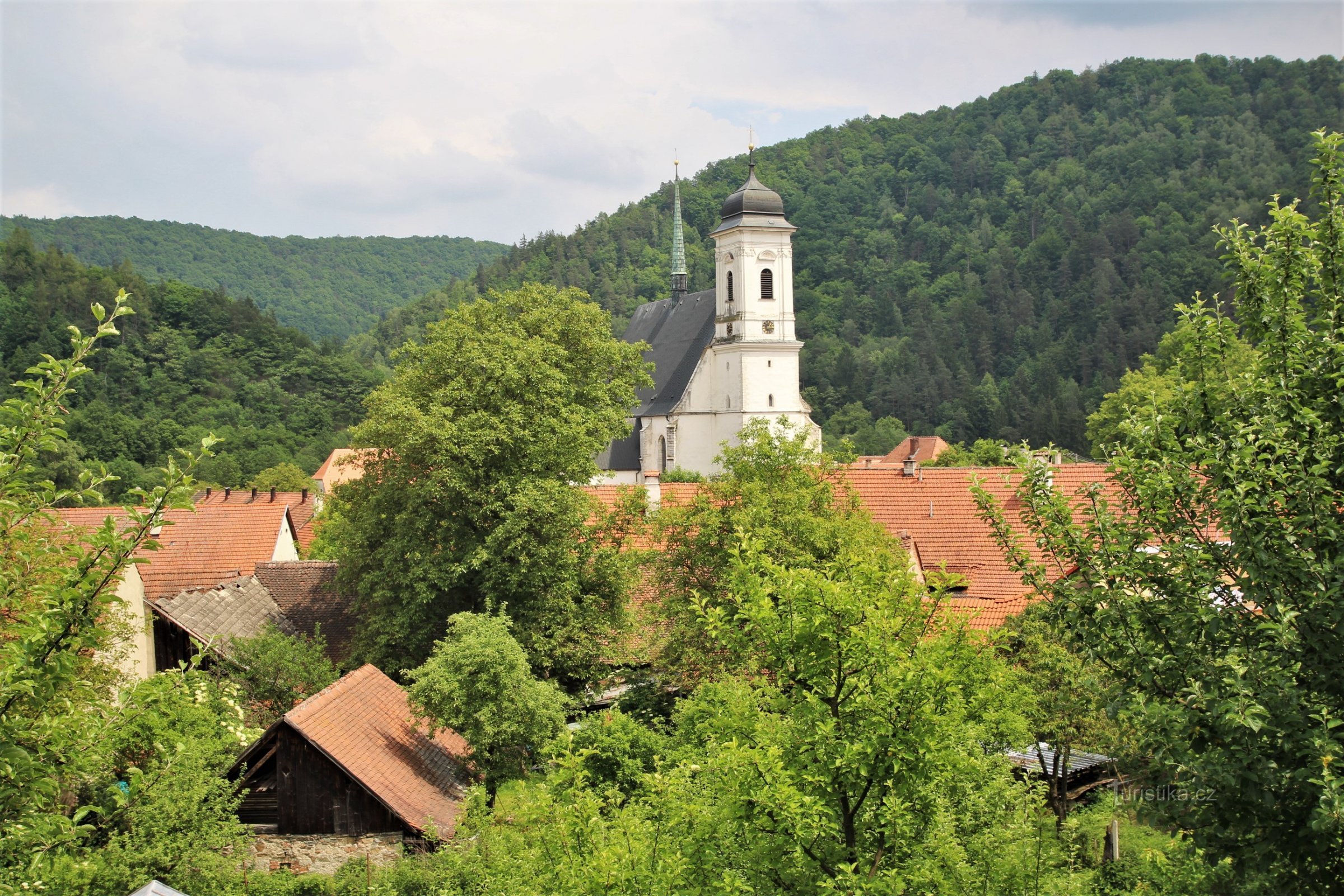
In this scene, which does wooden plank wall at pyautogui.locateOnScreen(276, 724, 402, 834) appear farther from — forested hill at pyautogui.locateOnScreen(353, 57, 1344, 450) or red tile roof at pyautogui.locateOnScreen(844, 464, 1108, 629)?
forested hill at pyautogui.locateOnScreen(353, 57, 1344, 450)

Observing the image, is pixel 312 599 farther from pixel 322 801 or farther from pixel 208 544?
pixel 322 801

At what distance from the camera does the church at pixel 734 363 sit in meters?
55.0

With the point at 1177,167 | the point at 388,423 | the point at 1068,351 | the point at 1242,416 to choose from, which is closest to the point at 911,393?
the point at 1068,351

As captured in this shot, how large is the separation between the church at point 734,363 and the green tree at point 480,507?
2984 centimetres

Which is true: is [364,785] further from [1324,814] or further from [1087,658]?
[1324,814]

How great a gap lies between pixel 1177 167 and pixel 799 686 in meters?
140

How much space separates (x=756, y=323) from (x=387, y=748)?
39.1m

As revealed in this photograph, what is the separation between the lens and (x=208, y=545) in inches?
1123

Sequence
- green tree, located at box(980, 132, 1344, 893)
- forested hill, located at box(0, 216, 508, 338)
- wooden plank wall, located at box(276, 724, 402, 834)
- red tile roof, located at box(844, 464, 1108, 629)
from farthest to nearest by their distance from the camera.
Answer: forested hill, located at box(0, 216, 508, 338) → red tile roof, located at box(844, 464, 1108, 629) → wooden plank wall, located at box(276, 724, 402, 834) → green tree, located at box(980, 132, 1344, 893)

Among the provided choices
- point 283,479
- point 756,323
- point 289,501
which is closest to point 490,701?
point 289,501

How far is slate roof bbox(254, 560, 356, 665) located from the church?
28.8m

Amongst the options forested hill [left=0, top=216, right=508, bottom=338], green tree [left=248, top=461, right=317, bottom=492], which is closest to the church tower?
green tree [left=248, top=461, right=317, bottom=492]

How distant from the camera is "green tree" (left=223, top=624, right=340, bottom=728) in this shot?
21500 millimetres

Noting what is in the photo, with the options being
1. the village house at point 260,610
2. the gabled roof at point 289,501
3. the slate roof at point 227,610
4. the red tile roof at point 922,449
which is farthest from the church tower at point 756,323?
the slate roof at point 227,610
